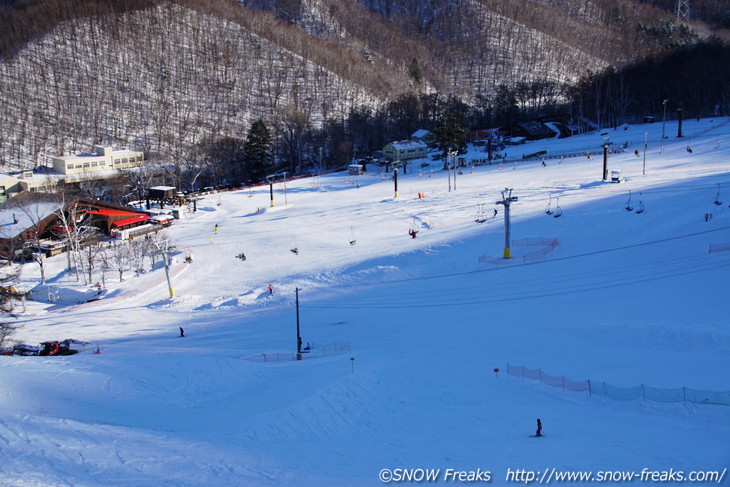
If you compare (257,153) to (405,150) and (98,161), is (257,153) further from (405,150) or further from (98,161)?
(98,161)

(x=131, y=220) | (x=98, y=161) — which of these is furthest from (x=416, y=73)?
(x=131, y=220)

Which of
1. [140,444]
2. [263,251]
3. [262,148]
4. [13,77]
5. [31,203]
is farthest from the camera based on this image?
[13,77]

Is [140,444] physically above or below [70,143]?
below

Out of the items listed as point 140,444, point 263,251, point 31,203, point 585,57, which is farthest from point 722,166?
point 585,57

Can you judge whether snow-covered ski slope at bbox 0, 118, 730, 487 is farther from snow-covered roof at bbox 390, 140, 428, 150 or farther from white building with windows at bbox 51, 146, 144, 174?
white building with windows at bbox 51, 146, 144, 174

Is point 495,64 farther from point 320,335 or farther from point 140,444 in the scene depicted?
point 140,444
